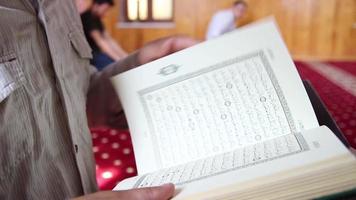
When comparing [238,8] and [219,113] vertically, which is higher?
[238,8]

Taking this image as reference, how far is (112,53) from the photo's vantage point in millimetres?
2984

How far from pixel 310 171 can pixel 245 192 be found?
5 cm

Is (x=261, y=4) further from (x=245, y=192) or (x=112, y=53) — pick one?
(x=245, y=192)

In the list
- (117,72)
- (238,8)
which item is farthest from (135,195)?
(238,8)

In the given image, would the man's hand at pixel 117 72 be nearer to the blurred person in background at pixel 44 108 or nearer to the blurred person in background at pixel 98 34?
the blurred person in background at pixel 44 108

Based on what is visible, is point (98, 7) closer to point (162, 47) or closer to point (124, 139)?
point (124, 139)

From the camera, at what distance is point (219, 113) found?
1.56 ft

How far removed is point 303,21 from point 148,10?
1.78 m

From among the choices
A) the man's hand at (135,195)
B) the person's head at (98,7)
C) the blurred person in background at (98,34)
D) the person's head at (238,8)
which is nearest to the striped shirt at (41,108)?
the man's hand at (135,195)

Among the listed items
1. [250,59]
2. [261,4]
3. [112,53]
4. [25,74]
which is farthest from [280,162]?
[261,4]

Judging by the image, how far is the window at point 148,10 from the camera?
4.88 m

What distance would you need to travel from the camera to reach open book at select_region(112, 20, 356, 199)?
15.1 inches

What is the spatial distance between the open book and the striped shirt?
0.07m

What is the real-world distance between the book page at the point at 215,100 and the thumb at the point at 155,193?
117mm
